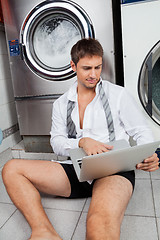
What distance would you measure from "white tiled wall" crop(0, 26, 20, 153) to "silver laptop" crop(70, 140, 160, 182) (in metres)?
1.27

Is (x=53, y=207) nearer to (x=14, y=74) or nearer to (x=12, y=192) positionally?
(x=12, y=192)

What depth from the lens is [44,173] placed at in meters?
1.24

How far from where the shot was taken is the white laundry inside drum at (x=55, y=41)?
70.1 inches

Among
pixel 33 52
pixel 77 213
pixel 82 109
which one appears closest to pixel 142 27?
pixel 82 109

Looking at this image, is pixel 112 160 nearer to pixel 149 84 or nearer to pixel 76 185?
pixel 76 185

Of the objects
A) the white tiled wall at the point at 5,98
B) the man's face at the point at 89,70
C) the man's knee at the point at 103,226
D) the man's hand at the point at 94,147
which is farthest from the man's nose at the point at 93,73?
the white tiled wall at the point at 5,98

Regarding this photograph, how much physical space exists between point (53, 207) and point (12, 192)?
0.32m

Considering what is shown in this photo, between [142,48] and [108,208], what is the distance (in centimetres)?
111

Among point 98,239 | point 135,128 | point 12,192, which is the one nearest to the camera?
point 98,239

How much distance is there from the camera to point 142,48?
1.57 meters

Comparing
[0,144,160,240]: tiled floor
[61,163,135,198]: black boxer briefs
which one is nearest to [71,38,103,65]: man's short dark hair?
[61,163,135,198]: black boxer briefs

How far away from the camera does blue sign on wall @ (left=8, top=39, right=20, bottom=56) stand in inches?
74.4

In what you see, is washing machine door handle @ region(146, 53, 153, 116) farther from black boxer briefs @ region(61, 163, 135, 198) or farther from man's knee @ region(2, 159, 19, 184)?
man's knee @ region(2, 159, 19, 184)

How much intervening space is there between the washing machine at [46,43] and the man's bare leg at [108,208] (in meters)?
0.94
